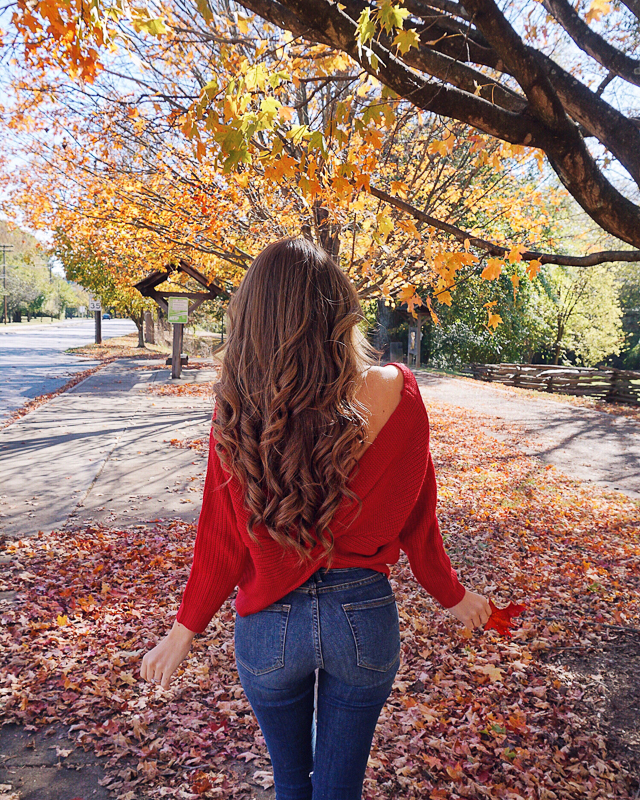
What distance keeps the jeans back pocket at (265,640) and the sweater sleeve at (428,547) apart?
1.51 feet

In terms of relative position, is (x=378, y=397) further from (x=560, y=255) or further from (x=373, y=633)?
(x=560, y=255)

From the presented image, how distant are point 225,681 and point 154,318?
3668 centimetres

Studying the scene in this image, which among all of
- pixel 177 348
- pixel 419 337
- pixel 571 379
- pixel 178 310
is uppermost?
pixel 178 310

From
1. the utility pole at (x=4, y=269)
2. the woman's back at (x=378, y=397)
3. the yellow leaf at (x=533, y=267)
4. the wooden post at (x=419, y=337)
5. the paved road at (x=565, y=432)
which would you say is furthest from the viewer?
the utility pole at (x=4, y=269)

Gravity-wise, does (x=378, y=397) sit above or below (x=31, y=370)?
above

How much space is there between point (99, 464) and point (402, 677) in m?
6.27

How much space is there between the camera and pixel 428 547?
1.83 metres

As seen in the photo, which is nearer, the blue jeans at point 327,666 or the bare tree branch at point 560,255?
the blue jeans at point 327,666

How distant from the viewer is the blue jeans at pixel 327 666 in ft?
5.11

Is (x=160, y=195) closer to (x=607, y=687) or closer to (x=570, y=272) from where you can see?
(x=607, y=687)

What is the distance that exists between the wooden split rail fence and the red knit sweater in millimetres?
20985

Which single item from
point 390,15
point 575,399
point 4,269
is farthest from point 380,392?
point 4,269

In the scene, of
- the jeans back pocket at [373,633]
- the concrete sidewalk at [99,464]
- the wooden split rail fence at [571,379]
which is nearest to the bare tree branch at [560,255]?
the jeans back pocket at [373,633]

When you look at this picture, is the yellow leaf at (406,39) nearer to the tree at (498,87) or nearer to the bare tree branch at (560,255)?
the tree at (498,87)
